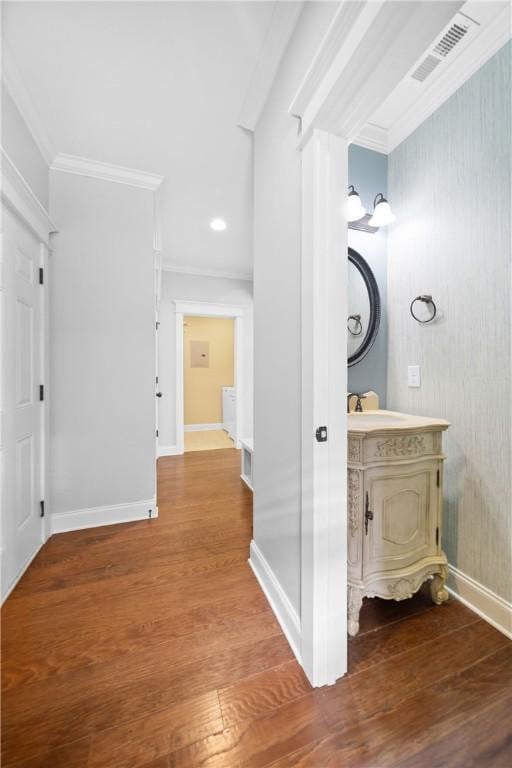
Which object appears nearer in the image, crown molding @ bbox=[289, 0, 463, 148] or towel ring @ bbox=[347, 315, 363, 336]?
crown molding @ bbox=[289, 0, 463, 148]

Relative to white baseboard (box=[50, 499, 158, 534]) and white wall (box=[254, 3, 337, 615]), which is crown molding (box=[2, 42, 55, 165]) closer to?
white wall (box=[254, 3, 337, 615])

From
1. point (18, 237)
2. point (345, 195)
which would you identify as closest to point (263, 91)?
point (345, 195)

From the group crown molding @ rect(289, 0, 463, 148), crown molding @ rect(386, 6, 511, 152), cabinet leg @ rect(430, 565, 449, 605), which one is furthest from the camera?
cabinet leg @ rect(430, 565, 449, 605)

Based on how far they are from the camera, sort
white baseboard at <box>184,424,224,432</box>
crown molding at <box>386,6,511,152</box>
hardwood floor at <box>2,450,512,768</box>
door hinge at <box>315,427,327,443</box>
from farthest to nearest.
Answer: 1. white baseboard at <box>184,424,224,432</box>
2. crown molding at <box>386,6,511,152</box>
3. door hinge at <box>315,427,327,443</box>
4. hardwood floor at <box>2,450,512,768</box>

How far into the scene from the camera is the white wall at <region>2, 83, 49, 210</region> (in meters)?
1.50

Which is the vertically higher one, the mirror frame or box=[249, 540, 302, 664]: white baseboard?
the mirror frame

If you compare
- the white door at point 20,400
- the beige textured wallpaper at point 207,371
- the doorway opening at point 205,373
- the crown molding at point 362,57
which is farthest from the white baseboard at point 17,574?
the beige textured wallpaper at point 207,371

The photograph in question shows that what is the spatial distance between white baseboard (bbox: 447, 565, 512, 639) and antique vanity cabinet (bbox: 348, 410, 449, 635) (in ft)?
0.46

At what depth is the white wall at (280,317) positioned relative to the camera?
3.84ft

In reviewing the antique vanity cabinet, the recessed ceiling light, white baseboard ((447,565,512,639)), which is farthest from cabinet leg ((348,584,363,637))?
the recessed ceiling light

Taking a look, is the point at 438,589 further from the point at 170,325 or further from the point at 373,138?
the point at 170,325

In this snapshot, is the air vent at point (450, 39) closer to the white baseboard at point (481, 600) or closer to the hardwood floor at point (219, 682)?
the white baseboard at point (481, 600)

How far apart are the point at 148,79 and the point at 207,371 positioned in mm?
4889

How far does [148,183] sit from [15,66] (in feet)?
2.92
